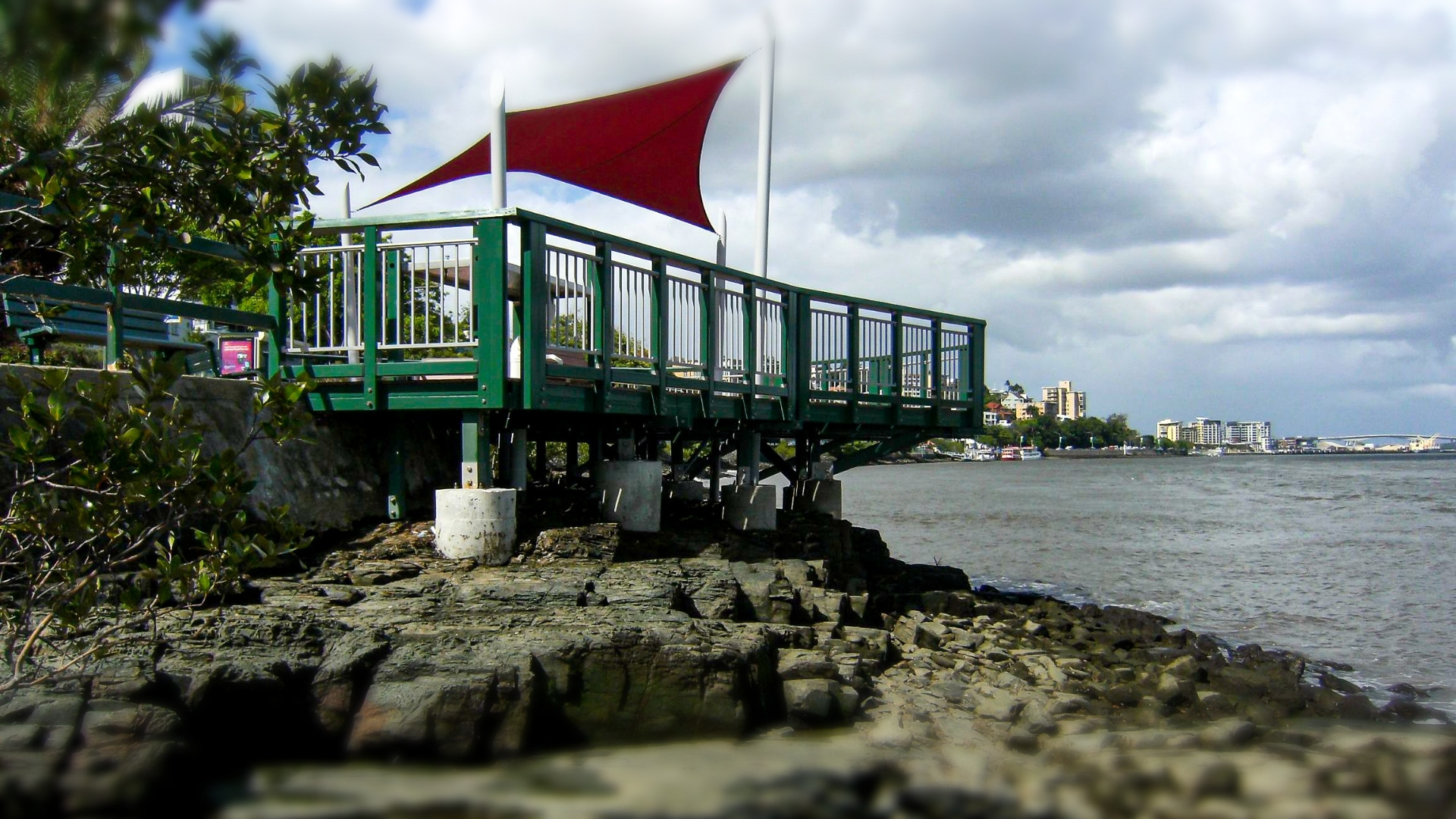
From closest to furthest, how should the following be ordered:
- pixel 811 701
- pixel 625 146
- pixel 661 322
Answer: pixel 811 701, pixel 661 322, pixel 625 146

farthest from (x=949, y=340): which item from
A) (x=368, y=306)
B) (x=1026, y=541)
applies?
(x=1026, y=541)

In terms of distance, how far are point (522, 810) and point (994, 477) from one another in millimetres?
89980

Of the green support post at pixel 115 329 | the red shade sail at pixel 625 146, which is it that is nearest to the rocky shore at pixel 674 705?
the green support post at pixel 115 329

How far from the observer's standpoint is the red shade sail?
1463 cm

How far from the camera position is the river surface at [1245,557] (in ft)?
51.6

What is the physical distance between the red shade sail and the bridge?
2571 mm

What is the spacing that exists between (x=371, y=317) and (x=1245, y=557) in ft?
74.0

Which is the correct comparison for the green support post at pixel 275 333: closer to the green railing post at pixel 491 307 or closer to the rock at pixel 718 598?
the green railing post at pixel 491 307

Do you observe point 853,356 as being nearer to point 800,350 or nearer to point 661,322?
point 800,350

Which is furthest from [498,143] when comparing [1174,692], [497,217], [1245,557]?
[1245,557]

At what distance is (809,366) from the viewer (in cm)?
1488

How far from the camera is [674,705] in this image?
7070mm

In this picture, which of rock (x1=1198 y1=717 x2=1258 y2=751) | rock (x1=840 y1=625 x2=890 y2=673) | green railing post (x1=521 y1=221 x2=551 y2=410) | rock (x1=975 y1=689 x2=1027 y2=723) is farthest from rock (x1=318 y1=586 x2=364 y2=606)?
rock (x1=1198 y1=717 x2=1258 y2=751)

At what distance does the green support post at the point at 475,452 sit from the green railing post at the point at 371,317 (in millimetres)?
807
